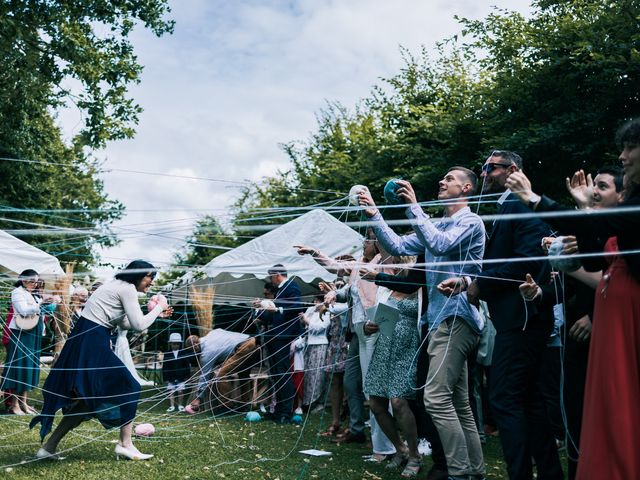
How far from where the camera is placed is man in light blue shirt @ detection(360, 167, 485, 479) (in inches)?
186

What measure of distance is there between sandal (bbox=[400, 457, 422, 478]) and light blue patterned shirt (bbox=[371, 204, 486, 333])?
141 cm

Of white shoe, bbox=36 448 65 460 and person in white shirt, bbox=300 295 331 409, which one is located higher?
person in white shirt, bbox=300 295 331 409

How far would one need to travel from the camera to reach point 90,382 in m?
6.09

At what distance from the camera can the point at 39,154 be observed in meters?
19.5

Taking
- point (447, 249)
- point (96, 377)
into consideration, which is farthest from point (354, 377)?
point (447, 249)

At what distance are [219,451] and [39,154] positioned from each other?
14.8m

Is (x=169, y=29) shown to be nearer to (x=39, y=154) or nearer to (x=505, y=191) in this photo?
(x=39, y=154)

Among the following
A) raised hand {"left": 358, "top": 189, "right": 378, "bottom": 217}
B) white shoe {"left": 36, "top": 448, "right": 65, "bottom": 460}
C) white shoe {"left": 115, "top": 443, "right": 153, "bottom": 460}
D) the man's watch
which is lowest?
white shoe {"left": 115, "top": 443, "right": 153, "bottom": 460}

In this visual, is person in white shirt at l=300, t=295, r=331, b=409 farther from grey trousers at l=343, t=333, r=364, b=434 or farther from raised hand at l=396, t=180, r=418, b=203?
raised hand at l=396, t=180, r=418, b=203

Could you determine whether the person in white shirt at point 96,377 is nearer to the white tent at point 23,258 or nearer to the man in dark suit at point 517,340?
the man in dark suit at point 517,340

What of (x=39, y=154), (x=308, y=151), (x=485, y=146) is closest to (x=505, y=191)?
(x=485, y=146)

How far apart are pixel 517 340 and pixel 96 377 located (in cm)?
373

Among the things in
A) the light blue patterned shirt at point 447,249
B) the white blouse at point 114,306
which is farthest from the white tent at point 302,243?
the light blue patterned shirt at point 447,249

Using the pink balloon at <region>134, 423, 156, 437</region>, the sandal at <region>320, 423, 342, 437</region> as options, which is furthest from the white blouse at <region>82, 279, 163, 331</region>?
the sandal at <region>320, 423, 342, 437</region>
